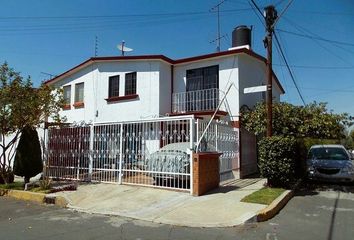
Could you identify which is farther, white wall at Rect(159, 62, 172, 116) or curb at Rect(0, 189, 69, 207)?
white wall at Rect(159, 62, 172, 116)

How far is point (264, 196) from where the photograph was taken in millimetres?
10320

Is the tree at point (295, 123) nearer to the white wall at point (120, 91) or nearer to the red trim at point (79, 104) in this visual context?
the white wall at point (120, 91)

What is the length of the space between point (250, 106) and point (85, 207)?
33.4 ft

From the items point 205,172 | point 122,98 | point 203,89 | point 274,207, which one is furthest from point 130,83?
point 274,207

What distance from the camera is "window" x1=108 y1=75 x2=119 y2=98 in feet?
65.3

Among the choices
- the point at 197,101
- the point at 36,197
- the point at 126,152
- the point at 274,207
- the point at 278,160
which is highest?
the point at 197,101

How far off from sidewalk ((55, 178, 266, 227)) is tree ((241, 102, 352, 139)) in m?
3.49

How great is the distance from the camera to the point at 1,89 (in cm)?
1348

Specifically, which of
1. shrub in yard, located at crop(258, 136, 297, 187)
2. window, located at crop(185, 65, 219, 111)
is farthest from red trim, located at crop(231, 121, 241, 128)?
shrub in yard, located at crop(258, 136, 297, 187)

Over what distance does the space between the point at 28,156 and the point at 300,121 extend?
431 inches

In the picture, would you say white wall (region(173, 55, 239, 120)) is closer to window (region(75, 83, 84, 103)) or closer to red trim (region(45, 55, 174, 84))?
red trim (region(45, 55, 174, 84))

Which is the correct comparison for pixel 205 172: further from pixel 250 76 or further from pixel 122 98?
pixel 122 98

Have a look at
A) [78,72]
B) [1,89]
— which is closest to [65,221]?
[1,89]

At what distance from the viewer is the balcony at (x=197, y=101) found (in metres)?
17.3
